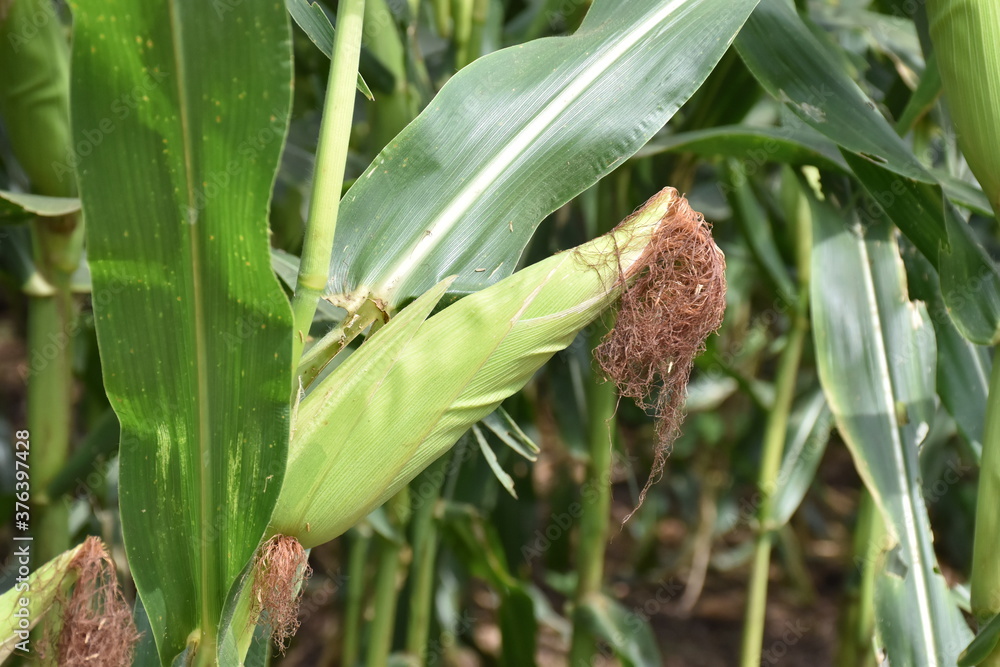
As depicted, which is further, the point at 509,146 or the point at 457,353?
the point at 509,146

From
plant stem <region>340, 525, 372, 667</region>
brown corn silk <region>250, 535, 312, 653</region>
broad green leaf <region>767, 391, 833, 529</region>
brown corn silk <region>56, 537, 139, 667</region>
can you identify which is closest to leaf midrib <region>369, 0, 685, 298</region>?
brown corn silk <region>250, 535, 312, 653</region>

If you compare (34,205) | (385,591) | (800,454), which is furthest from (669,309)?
(800,454)

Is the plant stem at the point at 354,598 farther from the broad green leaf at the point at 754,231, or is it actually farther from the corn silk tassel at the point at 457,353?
the corn silk tassel at the point at 457,353

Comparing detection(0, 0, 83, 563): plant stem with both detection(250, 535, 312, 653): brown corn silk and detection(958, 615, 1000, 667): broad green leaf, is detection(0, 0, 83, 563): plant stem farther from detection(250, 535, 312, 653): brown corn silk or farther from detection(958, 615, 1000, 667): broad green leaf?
detection(958, 615, 1000, 667): broad green leaf

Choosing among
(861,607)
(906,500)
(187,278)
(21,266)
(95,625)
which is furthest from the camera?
(861,607)

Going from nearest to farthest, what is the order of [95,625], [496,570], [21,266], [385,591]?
[95,625] < [21,266] < [385,591] < [496,570]

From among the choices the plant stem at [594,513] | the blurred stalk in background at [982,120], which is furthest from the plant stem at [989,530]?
the plant stem at [594,513]

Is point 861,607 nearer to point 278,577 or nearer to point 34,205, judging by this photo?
point 278,577

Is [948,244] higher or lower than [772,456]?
higher
